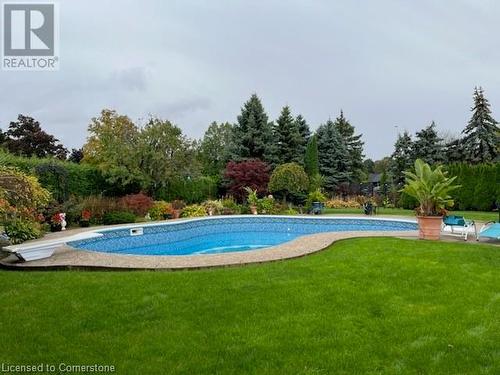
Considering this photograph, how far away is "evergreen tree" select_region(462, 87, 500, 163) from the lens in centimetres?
→ 2920

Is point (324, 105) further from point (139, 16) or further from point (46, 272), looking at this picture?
point (46, 272)

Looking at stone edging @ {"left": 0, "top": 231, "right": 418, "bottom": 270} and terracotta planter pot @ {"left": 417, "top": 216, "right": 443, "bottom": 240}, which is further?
terracotta planter pot @ {"left": 417, "top": 216, "right": 443, "bottom": 240}

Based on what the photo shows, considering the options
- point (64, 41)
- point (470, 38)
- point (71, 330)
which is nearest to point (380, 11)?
point (470, 38)

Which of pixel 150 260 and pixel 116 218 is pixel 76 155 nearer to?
pixel 116 218

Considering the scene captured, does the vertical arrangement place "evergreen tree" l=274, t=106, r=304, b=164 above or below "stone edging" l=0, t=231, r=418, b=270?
above

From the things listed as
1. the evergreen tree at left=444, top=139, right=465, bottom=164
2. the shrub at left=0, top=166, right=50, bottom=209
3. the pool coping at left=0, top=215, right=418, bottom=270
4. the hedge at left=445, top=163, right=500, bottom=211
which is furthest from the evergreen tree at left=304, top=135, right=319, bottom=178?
the shrub at left=0, top=166, right=50, bottom=209

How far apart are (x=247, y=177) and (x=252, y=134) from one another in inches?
269

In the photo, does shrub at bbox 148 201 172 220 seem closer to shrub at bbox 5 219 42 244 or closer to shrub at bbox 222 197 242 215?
shrub at bbox 222 197 242 215

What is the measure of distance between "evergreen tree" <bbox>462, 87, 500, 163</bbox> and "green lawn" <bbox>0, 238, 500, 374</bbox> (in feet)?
85.2

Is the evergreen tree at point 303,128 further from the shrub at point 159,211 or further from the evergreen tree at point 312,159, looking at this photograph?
the shrub at point 159,211

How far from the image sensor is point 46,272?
6.98 meters

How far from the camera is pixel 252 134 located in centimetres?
2966

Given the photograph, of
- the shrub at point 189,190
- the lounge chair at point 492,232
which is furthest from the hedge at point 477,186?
the shrub at point 189,190

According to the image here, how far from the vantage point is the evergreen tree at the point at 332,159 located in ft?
107
